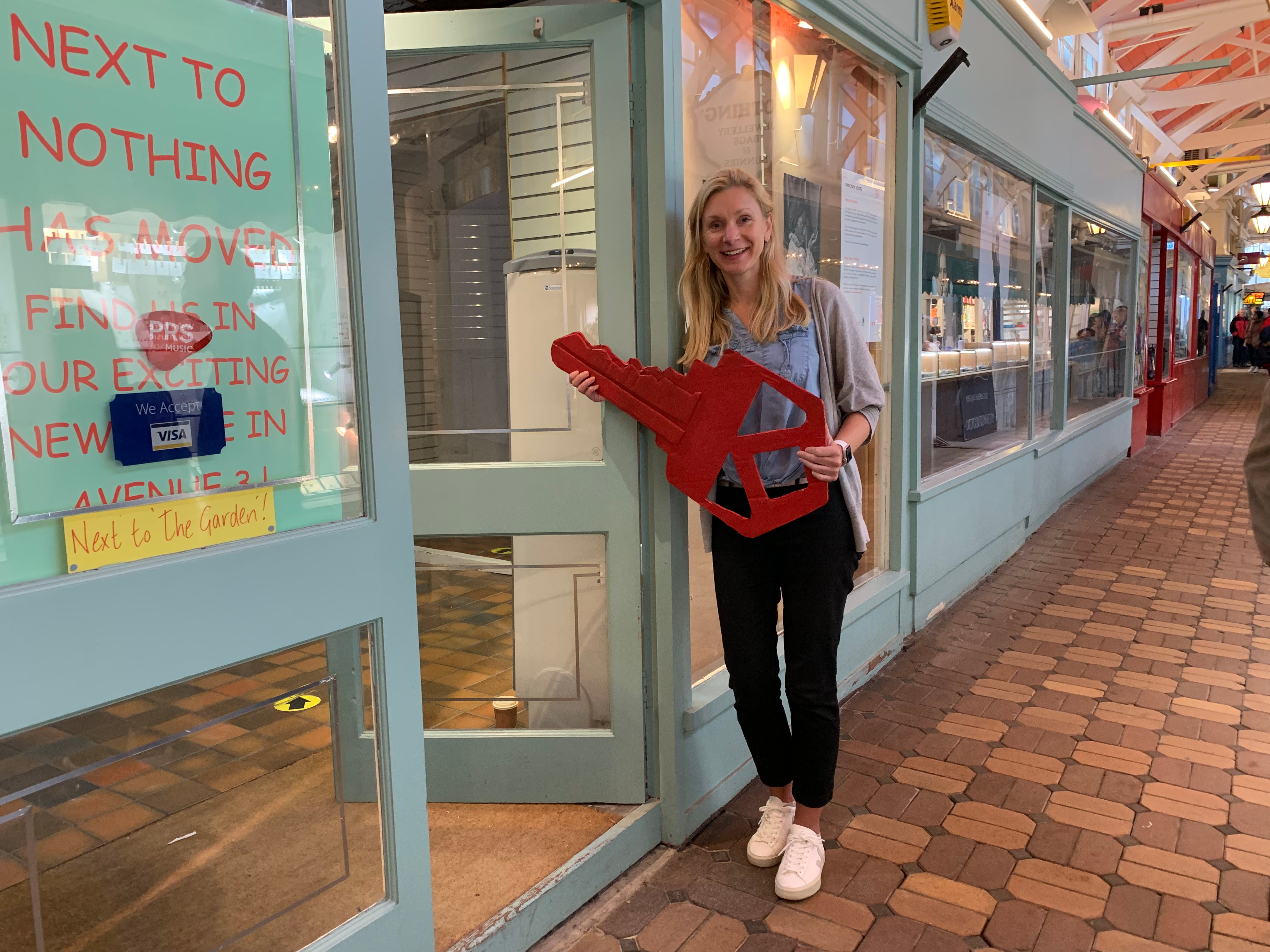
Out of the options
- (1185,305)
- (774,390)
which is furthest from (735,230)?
(1185,305)

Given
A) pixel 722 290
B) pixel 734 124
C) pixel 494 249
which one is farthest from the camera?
pixel 734 124

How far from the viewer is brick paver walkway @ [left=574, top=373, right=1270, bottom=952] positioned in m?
2.05

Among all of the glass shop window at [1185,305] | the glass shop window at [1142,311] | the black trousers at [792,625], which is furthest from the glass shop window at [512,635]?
the glass shop window at [1185,305]

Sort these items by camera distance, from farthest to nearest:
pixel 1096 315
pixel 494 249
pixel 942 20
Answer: pixel 1096 315
pixel 942 20
pixel 494 249

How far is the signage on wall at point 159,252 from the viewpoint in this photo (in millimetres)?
1126

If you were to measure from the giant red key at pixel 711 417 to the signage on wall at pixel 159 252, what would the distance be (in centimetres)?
82

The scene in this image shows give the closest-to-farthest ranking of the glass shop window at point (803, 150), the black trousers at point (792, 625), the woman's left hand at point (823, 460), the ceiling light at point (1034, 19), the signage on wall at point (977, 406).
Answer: the woman's left hand at point (823, 460) → the black trousers at point (792, 625) → the glass shop window at point (803, 150) → the signage on wall at point (977, 406) → the ceiling light at point (1034, 19)

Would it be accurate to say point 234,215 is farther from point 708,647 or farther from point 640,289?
point 708,647

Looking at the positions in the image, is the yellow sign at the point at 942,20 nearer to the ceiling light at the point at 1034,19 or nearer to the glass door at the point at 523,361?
the ceiling light at the point at 1034,19

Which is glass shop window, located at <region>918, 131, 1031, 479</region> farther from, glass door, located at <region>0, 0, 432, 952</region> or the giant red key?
glass door, located at <region>0, 0, 432, 952</region>

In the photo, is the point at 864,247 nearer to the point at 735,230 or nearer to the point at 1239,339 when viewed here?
the point at 735,230

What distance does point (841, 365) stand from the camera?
2188mm

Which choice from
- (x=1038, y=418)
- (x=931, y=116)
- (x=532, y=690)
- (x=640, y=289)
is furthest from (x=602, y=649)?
(x=1038, y=418)

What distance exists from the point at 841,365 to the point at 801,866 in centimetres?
123
